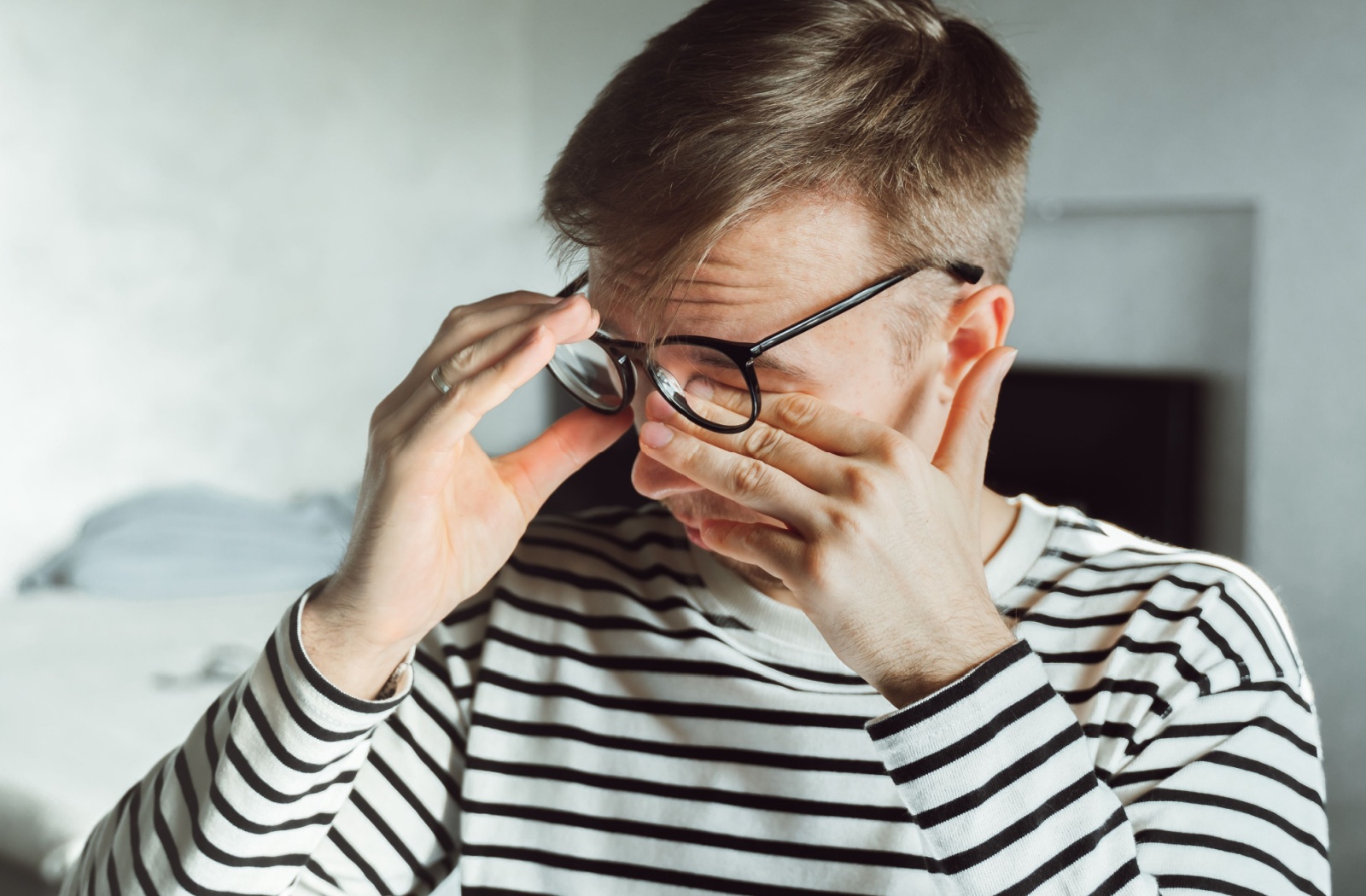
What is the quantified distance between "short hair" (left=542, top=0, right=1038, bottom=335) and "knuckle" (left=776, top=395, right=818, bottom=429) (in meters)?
0.15

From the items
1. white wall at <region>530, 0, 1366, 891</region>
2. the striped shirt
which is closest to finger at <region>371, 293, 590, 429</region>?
the striped shirt

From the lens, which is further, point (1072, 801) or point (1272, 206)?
point (1272, 206)

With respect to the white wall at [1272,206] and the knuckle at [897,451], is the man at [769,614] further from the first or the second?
the white wall at [1272,206]

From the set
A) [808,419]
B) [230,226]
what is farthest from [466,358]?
[230,226]

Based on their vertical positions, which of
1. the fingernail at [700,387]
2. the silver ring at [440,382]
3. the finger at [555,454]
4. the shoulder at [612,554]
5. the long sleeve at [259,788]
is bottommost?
the long sleeve at [259,788]

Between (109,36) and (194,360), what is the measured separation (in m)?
0.80

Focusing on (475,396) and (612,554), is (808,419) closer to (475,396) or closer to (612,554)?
(475,396)

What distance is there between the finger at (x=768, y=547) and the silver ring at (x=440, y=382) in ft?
0.80

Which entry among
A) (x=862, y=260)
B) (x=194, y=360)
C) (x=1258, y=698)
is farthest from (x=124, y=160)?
(x=1258, y=698)

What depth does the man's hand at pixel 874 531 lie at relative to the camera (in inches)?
29.3

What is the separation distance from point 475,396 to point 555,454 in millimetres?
238

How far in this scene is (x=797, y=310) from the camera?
35.5 inches

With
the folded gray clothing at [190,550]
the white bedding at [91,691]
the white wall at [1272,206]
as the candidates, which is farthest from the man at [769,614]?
the white wall at [1272,206]

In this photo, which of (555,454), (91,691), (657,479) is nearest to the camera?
(657,479)
